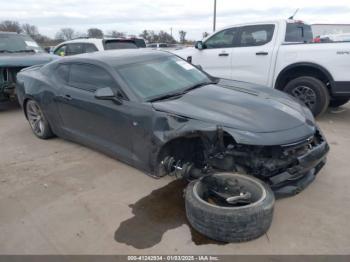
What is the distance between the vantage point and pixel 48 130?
5207 millimetres

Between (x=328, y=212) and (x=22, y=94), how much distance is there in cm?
492

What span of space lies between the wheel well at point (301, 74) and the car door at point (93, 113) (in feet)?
12.0

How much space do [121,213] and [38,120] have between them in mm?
2963

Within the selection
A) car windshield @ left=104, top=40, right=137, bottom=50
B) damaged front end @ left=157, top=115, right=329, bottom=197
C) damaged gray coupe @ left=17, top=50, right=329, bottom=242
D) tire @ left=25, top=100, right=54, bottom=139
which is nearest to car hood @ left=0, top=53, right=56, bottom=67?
car windshield @ left=104, top=40, right=137, bottom=50

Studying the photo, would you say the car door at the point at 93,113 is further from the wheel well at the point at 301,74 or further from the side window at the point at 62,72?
the wheel well at the point at 301,74

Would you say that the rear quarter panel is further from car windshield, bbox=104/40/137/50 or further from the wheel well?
car windshield, bbox=104/40/137/50

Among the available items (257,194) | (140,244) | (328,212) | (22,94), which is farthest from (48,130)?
(328,212)

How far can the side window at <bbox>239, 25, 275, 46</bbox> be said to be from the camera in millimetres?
6363

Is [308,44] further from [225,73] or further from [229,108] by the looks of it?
[229,108]

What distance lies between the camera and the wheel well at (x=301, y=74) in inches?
223

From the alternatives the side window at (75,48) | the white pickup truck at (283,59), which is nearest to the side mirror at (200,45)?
the white pickup truck at (283,59)

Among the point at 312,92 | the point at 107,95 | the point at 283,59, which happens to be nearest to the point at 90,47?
the point at 283,59

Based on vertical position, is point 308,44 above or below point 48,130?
above

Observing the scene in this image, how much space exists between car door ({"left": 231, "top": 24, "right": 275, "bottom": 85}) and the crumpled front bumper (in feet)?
11.0
